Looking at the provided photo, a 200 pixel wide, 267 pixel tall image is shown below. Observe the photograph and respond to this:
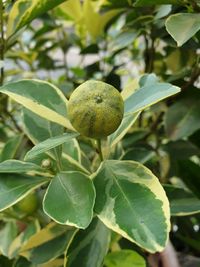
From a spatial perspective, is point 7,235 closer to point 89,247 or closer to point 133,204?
point 89,247

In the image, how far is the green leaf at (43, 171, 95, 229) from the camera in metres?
0.43

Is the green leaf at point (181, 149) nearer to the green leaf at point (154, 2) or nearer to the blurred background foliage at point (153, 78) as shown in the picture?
the blurred background foliage at point (153, 78)

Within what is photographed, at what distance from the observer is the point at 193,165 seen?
63 cm

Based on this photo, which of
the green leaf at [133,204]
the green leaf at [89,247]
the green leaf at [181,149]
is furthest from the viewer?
the green leaf at [181,149]

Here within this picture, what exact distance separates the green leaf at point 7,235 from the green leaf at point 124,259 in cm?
16

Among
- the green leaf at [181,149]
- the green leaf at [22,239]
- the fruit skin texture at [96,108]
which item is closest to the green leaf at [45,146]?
the fruit skin texture at [96,108]

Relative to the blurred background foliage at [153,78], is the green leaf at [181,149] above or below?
below

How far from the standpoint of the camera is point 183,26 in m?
0.52

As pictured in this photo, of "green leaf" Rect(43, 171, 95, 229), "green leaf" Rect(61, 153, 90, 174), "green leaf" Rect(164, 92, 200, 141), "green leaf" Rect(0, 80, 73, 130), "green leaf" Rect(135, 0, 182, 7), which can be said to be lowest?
"green leaf" Rect(164, 92, 200, 141)

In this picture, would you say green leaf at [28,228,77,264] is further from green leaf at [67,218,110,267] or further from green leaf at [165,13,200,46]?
green leaf at [165,13,200,46]

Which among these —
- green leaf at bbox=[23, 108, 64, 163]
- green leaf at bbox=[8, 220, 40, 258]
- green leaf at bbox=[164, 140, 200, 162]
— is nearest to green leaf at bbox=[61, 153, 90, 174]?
green leaf at bbox=[23, 108, 64, 163]

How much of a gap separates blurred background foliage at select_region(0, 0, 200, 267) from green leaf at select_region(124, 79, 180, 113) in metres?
0.06

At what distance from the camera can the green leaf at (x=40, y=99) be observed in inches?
19.4

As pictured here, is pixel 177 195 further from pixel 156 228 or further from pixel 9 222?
pixel 9 222
